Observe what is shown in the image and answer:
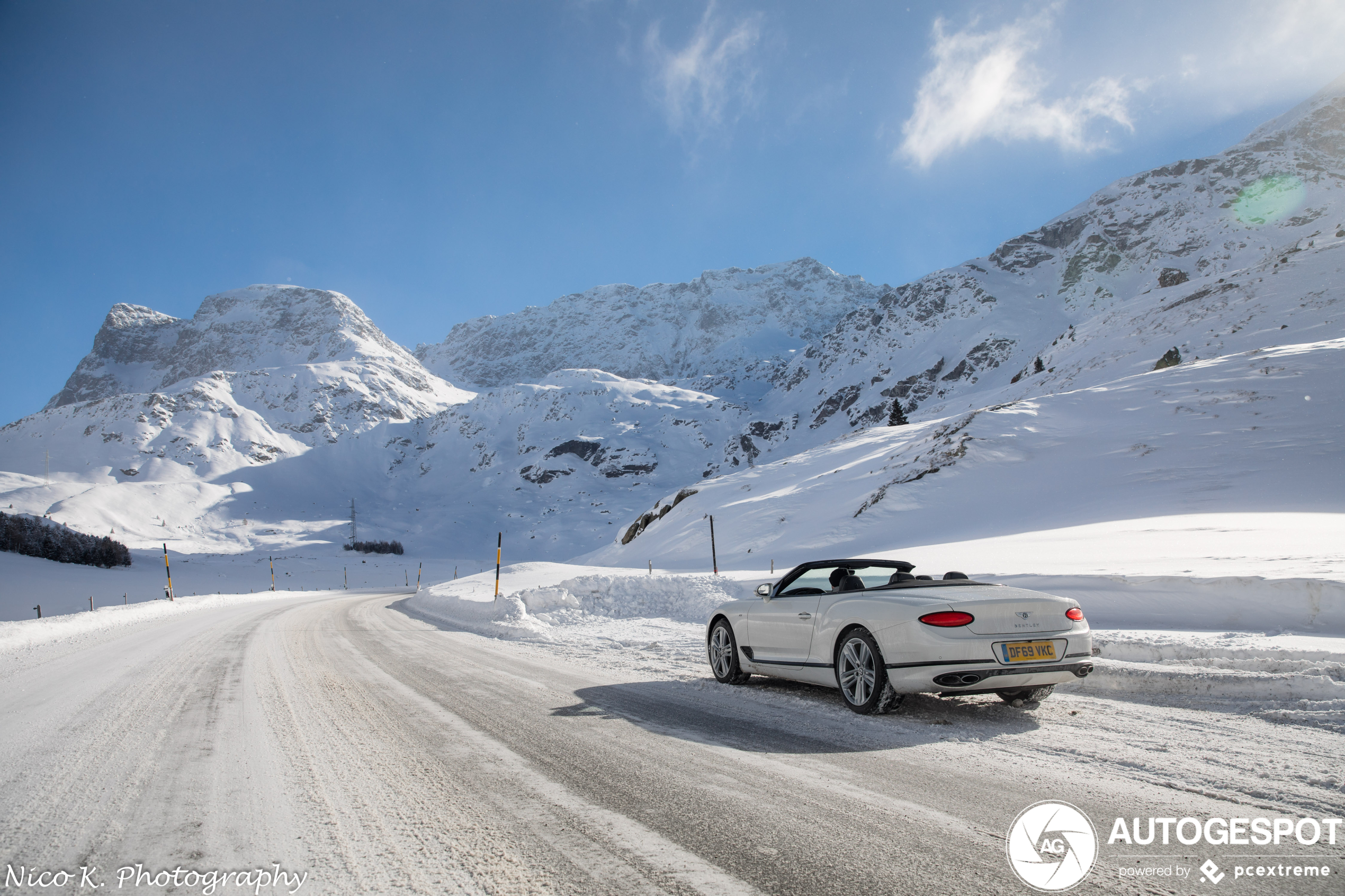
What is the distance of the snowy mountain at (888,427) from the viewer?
73.6 ft

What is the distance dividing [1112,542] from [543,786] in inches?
535

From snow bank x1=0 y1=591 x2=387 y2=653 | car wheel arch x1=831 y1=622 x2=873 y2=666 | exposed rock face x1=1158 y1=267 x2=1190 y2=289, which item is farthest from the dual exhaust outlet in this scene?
exposed rock face x1=1158 y1=267 x2=1190 y2=289

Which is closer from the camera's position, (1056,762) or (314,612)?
(1056,762)

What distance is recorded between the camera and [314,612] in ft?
64.9

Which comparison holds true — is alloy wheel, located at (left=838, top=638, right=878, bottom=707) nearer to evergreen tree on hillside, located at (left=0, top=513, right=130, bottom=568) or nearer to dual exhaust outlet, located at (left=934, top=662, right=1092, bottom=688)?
dual exhaust outlet, located at (left=934, top=662, right=1092, bottom=688)

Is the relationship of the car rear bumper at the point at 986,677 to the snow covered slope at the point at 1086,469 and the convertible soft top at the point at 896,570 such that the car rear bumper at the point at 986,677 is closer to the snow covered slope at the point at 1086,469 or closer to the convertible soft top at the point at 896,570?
the convertible soft top at the point at 896,570

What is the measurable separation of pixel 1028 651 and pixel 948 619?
0.63m

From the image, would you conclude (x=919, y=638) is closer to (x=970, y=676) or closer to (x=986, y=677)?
(x=970, y=676)

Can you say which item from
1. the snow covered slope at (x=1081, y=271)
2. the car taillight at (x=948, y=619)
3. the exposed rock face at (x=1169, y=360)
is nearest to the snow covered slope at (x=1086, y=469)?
the car taillight at (x=948, y=619)

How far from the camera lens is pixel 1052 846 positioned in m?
2.80

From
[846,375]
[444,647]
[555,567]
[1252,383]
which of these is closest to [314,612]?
[555,567]

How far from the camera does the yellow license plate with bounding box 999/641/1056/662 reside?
4859 mm

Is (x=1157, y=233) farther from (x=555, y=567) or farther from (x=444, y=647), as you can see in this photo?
(x=444, y=647)

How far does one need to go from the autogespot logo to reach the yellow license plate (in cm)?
170
